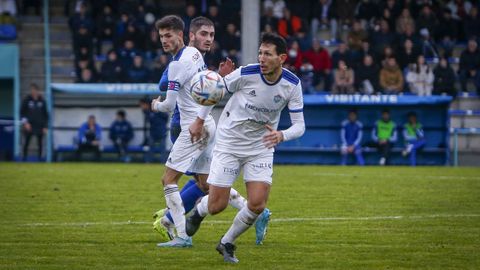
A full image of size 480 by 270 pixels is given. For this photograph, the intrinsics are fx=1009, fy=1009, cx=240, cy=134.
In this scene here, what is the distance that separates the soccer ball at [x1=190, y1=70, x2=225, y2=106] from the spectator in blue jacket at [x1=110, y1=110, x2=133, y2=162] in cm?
1771

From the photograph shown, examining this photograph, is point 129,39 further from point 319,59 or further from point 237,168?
point 237,168

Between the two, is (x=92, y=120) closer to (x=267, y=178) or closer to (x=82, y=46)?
(x=82, y=46)

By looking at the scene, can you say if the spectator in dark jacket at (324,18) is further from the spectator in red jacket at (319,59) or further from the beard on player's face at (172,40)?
the beard on player's face at (172,40)

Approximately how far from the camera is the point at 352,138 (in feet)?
85.2

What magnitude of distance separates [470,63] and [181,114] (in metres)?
18.1

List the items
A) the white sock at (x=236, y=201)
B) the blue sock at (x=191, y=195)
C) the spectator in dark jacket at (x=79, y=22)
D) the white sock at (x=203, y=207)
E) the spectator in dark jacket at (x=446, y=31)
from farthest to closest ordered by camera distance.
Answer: the spectator in dark jacket at (x=79, y=22)
the spectator in dark jacket at (x=446, y=31)
the blue sock at (x=191, y=195)
the white sock at (x=236, y=201)
the white sock at (x=203, y=207)

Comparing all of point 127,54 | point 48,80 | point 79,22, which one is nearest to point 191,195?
point 127,54

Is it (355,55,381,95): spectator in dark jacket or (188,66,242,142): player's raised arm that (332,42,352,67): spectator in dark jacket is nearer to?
(355,55,381,95): spectator in dark jacket

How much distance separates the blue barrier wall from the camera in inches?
1036

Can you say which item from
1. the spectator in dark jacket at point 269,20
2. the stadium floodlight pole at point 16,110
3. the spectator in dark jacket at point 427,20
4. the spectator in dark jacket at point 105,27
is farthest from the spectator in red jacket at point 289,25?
the stadium floodlight pole at point 16,110

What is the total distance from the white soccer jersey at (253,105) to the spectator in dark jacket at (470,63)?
734 inches

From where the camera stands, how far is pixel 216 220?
1273cm

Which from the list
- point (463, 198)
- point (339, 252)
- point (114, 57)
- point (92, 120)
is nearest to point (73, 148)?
point (92, 120)

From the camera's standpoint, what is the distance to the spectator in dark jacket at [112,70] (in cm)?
2742
